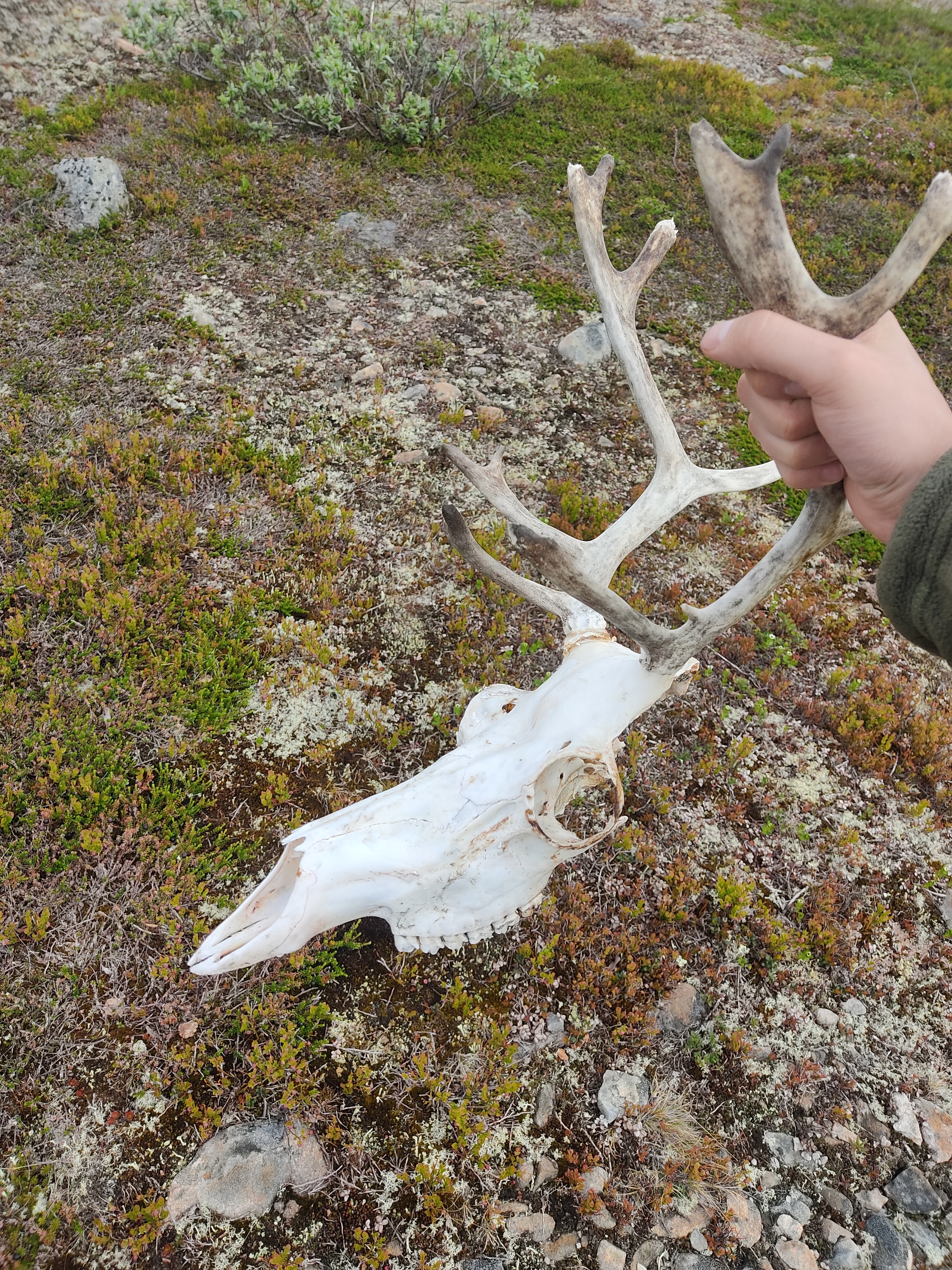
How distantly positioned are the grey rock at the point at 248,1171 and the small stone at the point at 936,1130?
3092 mm

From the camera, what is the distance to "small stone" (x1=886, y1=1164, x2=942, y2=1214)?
358 cm

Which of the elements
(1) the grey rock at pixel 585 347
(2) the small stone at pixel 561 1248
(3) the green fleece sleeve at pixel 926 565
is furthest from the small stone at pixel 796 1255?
(1) the grey rock at pixel 585 347

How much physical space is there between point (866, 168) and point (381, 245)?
6949 millimetres

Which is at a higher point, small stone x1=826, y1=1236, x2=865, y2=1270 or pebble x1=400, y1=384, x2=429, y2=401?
pebble x1=400, y1=384, x2=429, y2=401

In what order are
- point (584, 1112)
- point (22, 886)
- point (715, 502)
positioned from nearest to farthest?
point (584, 1112) < point (22, 886) < point (715, 502)

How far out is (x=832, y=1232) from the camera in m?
3.47

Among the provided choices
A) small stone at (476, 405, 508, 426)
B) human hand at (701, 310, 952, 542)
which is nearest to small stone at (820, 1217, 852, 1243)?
human hand at (701, 310, 952, 542)

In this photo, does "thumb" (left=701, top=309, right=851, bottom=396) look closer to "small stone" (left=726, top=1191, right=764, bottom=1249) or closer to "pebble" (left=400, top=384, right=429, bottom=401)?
"small stone" (left=726, top=1191, right=764, bottom=1249)

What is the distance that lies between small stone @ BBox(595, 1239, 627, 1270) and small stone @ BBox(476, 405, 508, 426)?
617 centimetres

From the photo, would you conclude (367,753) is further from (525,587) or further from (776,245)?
(776,245)

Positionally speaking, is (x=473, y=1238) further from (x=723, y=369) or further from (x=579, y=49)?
(x=579, y=49)

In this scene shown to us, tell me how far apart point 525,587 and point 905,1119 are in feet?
11.4

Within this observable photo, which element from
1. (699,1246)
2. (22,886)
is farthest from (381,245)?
(699,1246)

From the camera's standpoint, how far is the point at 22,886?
403 cm
